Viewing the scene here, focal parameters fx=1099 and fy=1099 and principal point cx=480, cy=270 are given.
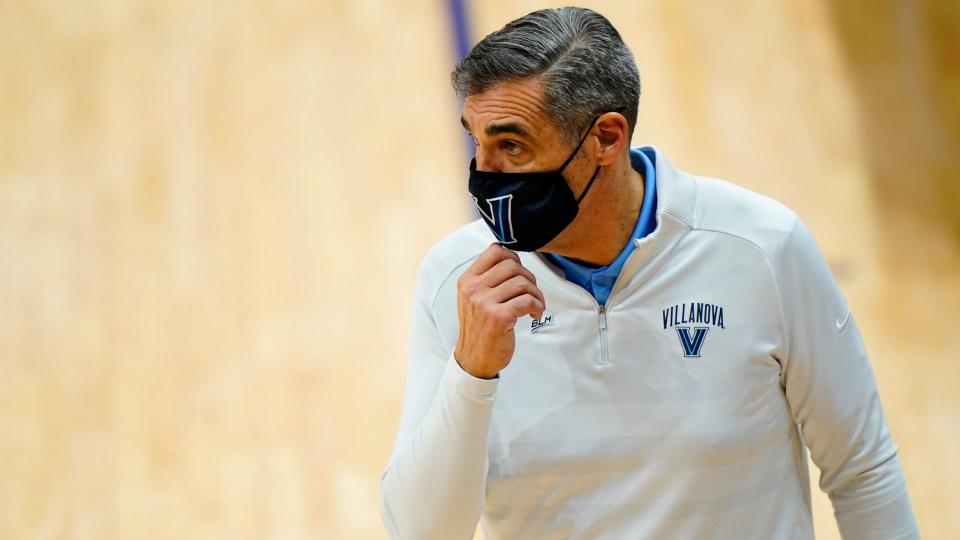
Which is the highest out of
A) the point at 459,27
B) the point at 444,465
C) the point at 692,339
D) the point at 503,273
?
the point at 459,27

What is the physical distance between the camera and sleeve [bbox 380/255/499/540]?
1264 millimetres

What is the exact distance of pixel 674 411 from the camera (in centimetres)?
133

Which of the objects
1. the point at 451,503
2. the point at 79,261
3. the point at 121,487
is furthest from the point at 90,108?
the point at 451,503

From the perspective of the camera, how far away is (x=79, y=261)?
3242 millimetres

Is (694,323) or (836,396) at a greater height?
(694,323)

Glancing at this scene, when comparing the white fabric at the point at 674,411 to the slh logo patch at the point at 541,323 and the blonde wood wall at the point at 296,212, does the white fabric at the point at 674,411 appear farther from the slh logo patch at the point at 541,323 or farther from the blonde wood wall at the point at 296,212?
the blonde wood wall at the point at 296,212

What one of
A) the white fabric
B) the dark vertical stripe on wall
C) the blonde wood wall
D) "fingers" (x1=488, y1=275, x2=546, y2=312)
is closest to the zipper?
the white fabric

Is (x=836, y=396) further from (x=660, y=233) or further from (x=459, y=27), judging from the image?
(x=459, y=27)

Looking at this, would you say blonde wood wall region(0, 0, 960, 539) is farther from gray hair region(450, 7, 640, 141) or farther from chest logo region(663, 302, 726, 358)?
gray hair region(450, 7, 640, 141)

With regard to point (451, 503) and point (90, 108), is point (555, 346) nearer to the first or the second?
point (451, 503)

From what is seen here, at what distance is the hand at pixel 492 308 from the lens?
1256 millimetres

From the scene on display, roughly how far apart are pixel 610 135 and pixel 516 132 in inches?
5.2

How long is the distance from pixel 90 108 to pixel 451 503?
2.68 m

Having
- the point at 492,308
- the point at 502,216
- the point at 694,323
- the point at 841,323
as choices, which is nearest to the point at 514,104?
the point at 502,216
